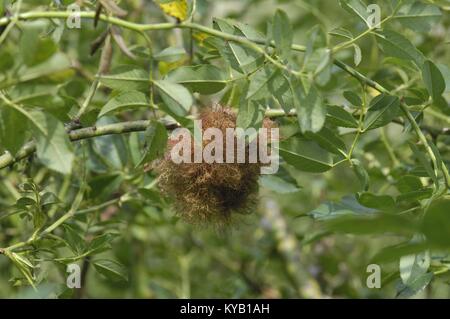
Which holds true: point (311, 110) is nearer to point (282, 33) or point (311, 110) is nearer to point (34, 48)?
point (282, 33)

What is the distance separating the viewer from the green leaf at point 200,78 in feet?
3.54

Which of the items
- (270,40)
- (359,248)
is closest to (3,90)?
(270,40)

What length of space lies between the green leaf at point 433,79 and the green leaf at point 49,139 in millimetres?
534

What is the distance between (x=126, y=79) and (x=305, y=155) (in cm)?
31

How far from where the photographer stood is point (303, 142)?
3.85 ft

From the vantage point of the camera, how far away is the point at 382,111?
114cm

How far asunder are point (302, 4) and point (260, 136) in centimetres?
110

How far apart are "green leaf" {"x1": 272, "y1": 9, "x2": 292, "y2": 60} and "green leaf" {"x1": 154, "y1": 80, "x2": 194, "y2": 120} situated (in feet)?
0.44

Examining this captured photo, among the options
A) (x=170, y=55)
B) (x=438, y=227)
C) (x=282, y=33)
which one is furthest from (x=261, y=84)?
(x=438, y=227)

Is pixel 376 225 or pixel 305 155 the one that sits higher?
pixel 305 155

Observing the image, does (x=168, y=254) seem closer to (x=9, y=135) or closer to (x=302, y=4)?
(x=302, y=4)
